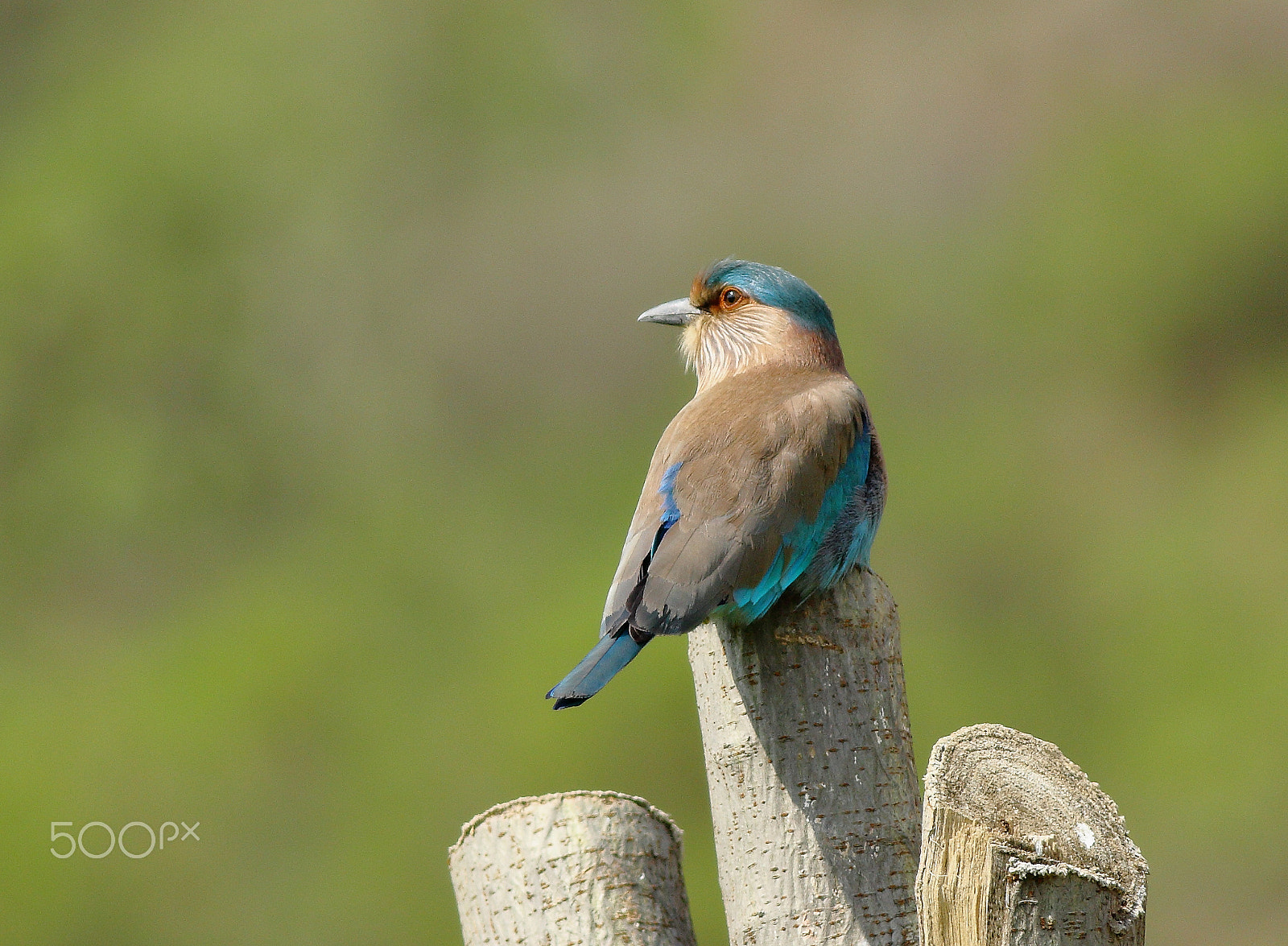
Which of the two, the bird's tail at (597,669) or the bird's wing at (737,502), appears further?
the bird's wing at (737,502)

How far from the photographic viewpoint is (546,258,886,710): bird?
106 inches

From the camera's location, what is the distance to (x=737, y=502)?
2922 mm

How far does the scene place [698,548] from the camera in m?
2.81

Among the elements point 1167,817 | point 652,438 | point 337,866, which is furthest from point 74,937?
point 1167,817

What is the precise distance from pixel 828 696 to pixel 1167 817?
693cm

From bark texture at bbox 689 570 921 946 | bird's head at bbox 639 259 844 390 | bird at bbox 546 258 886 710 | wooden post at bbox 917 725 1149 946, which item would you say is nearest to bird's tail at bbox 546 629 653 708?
bird at bbox 546 258 886 710

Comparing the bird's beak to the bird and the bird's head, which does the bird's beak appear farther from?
the bird

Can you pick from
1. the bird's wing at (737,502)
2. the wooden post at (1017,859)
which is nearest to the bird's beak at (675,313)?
the bird's wing at (737,502)

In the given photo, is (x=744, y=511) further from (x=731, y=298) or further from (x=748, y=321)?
(x=731, y=298)

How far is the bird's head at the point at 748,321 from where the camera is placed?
152 inches

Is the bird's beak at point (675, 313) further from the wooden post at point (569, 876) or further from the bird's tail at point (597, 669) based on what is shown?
the wooden post at point (569, 876)

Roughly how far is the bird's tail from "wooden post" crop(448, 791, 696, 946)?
0.27 metres

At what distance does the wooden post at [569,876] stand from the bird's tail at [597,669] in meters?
0.27

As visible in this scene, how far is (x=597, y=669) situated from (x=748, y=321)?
170 centimetres
